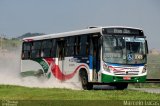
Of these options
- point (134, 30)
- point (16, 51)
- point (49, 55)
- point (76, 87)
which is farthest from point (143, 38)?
point (16, 51)

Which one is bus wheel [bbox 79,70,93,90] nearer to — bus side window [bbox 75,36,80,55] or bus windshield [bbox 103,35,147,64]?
bus side window [bbox 75,36,80,55]

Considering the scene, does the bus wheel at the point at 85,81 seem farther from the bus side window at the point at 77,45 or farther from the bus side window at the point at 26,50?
the bus side window at the point at 26,50

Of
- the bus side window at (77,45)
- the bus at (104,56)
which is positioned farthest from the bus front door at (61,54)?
the bus side window at (77,45)

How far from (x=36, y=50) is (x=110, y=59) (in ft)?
29.0

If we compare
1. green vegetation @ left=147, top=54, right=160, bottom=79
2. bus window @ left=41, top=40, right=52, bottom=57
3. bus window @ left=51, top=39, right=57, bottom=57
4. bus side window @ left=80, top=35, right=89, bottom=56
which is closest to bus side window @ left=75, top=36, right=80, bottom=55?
bus side window @ left=80, top=35, right=89, bottom=56

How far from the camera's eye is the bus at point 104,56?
26844 mm

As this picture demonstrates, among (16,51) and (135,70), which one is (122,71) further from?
(16,51)

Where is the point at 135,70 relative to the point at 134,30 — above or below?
below

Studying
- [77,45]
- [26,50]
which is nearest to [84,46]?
[77,45]

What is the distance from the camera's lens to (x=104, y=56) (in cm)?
2683

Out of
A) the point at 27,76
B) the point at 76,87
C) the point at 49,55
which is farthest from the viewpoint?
the point at 27,76

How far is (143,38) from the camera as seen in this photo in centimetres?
2800

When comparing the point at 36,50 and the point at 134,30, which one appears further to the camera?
the point at 36,50

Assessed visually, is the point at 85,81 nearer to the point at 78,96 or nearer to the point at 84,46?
the point at 84,46
